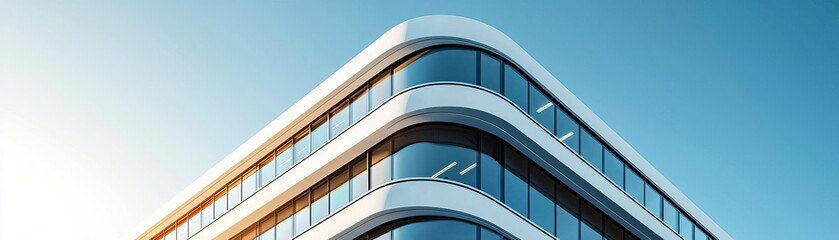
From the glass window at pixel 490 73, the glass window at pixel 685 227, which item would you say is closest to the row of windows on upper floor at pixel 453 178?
the glass window at pixel 490 73

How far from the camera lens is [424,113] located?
28750 mm

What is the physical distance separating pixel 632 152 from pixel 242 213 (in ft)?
40.3

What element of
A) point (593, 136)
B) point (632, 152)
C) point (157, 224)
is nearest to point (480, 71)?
point (593, 136)

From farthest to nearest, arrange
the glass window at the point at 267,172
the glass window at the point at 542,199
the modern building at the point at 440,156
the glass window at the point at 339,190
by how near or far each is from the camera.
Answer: the glass window at the point at 267,172, the glass window at the point at 542,199, the glass window at the point at 339,190, the modern building at the point at 440,156

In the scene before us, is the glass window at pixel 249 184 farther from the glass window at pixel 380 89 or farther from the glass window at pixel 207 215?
the glass window at pixel 380 89

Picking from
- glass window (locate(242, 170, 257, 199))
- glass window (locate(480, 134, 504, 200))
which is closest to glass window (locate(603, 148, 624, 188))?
glass window (locate(480, 134, 504, 200))

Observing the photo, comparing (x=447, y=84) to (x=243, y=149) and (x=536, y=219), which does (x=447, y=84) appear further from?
(x=243, y=149)

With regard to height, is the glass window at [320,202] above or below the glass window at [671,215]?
below

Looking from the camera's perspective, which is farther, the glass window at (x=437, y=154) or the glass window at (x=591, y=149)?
the glass window at (x=591, y=149)

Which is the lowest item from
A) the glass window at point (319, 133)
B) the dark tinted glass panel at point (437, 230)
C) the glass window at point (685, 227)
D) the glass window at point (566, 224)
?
the dark tinted glass panel at point (437, 230)

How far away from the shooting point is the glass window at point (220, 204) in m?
37.8

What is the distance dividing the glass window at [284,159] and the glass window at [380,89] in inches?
178

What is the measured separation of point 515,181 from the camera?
30594 millimetres

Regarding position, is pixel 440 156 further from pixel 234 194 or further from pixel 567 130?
pixel 234 194
